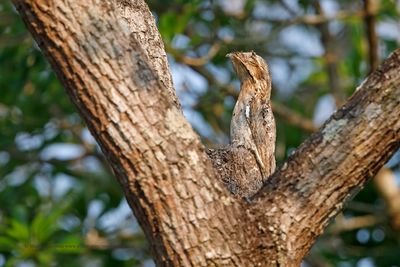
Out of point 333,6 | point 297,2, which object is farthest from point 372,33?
point 333,6

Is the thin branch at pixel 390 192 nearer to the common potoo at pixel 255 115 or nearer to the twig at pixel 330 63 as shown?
the twig at pixel 330 63

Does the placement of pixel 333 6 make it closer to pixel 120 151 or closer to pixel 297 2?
pixel 297 2

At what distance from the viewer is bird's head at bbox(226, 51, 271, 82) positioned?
254 cm

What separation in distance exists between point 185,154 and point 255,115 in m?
0.62

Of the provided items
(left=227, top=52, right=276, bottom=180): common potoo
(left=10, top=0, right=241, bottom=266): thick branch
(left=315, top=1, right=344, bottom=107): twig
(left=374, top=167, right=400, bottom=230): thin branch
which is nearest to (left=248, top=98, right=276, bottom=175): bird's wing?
(left=227, top=52, right=276, bottom=180): common potoo

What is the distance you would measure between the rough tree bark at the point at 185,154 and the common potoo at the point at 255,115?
1.20 feet

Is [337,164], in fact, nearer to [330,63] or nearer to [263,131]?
[263,131]

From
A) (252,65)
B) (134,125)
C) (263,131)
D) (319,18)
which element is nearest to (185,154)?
(134,125)

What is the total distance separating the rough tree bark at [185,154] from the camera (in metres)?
1.87

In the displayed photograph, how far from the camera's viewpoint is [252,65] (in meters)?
2.55

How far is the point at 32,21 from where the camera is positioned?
73.4 inches

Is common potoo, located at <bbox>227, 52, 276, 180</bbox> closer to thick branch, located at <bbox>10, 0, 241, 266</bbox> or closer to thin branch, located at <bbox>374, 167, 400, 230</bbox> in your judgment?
thick branch, located at <bbox>10, 0, 241, 266</bbox>

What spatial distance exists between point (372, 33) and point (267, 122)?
6.77 ft

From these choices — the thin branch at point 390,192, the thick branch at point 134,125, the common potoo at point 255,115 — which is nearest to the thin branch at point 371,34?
the thin branch at point 390,192
